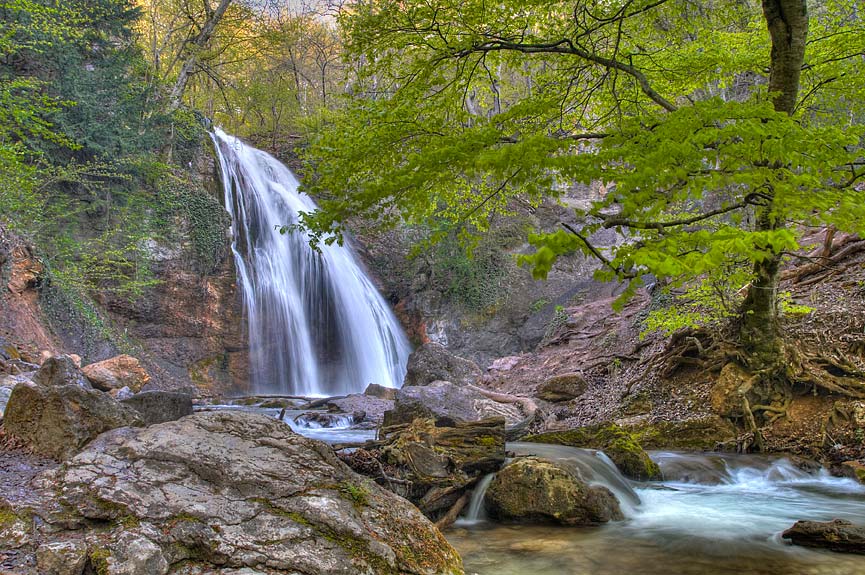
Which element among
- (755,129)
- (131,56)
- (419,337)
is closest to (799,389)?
(755,129)

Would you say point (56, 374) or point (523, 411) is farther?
point (523, 411)

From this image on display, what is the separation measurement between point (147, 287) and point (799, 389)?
17043mm

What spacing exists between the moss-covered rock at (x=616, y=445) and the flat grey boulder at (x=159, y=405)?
18.6 feet

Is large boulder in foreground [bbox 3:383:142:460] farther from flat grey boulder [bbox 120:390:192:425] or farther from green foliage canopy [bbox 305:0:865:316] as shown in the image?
flat grey boulder [bbox 120:390:192:425]

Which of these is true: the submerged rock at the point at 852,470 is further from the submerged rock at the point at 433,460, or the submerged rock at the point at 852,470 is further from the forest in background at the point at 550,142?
the submerged rock at the point at 433,460

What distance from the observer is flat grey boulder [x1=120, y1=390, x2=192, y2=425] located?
25.8 feet

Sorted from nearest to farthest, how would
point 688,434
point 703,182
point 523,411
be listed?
point 703,182 < point 688,434 < point 523,411

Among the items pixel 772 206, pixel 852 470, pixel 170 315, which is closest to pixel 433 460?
pixel 772 206

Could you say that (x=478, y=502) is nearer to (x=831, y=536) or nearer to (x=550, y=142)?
(x=831, y=536)

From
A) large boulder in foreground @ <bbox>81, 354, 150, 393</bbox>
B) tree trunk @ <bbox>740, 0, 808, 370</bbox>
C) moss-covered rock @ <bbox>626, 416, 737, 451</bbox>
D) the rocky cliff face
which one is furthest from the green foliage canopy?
the rocky cliff face

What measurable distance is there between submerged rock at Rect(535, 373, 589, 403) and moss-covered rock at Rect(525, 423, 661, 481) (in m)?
3.52

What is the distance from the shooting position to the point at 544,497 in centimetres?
555

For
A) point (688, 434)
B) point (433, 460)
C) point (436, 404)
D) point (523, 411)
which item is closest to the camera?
point (433, 460)

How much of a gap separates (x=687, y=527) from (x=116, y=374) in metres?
12.1
